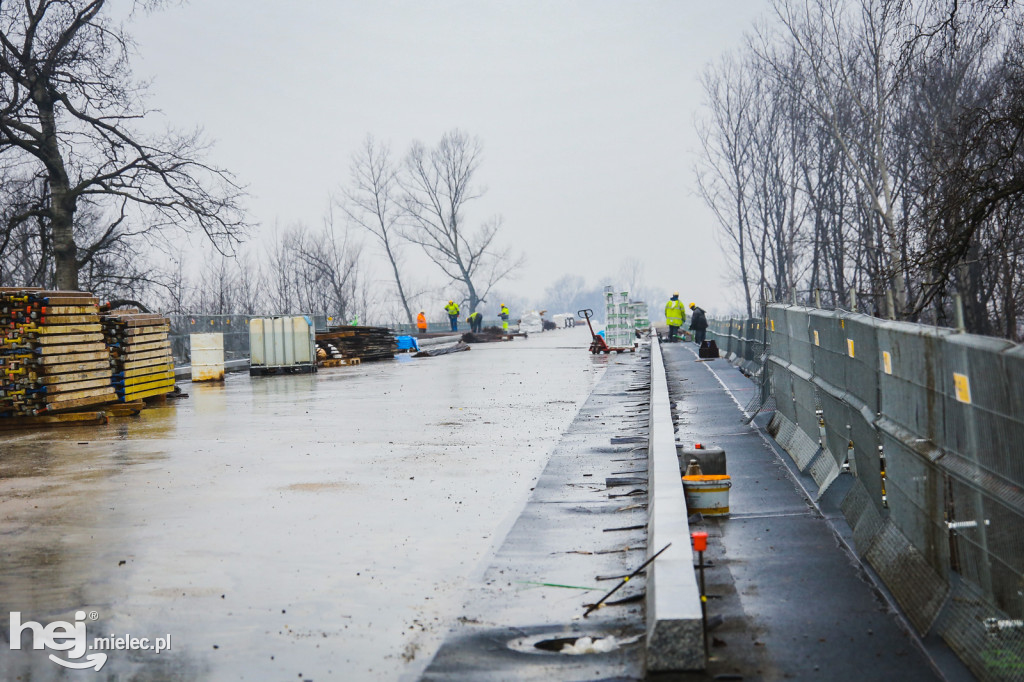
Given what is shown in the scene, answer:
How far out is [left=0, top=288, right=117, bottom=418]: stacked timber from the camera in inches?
741

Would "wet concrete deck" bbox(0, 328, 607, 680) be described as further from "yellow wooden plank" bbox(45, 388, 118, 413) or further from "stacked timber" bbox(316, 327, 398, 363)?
→ "stacked timber" bbox(316, 327, 398, 363)

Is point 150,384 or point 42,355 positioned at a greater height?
point 42,355

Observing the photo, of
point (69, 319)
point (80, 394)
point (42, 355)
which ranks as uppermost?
point (69, 319)

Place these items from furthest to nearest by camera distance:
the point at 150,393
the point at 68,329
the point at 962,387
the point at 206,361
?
the point at 206,361 < the point at 150,393 < the point at 68,329 < the point at 962,387

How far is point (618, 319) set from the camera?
44000 millimetres

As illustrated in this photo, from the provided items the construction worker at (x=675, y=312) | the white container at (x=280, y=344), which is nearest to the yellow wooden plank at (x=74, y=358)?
the white container at (x=280, y=344)

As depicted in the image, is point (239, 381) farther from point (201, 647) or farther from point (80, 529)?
point (201, 647)

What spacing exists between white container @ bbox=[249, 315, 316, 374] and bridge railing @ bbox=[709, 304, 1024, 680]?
2676 centimetres

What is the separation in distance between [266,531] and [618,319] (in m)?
36.0

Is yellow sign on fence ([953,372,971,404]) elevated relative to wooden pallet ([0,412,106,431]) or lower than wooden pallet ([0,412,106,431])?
elevated

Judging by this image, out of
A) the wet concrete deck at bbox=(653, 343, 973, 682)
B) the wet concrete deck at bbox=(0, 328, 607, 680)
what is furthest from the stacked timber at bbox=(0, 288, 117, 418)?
the wet concrete deck at bbox=(653, 343, 973, 682)

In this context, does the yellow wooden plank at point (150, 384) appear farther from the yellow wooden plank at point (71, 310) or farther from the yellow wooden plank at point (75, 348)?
the yellow wooden plank at point (71, 310)

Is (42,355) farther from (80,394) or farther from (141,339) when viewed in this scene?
(141,339)

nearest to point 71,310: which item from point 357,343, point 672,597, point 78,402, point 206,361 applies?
point 78,402
